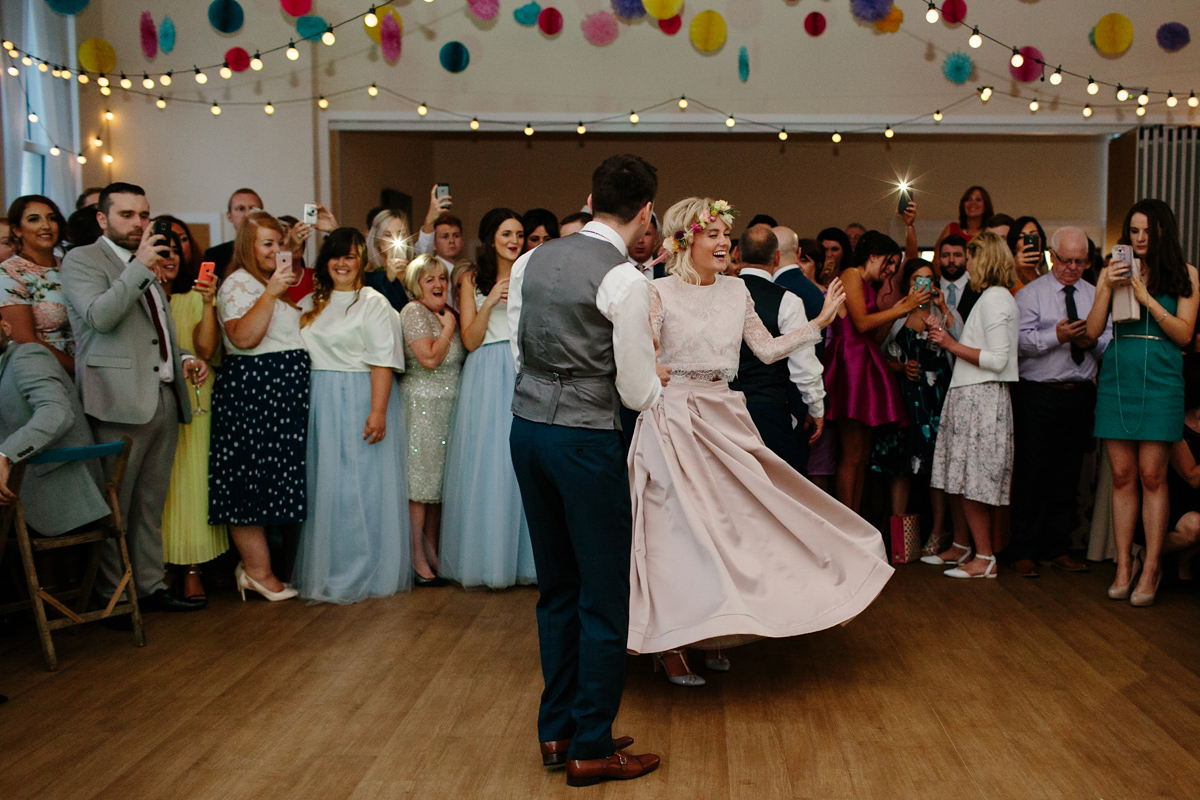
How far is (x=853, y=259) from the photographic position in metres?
5.28

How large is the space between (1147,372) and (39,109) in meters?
6.44

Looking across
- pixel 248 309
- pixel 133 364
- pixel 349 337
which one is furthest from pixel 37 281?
pixel 349 337

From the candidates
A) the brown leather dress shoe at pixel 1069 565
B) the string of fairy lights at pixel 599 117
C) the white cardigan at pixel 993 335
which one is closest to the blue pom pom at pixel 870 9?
the string of fairy lights at pixel 599 117

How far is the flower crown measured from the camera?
3508 mm

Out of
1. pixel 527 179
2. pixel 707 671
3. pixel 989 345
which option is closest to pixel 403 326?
pixel 707 671

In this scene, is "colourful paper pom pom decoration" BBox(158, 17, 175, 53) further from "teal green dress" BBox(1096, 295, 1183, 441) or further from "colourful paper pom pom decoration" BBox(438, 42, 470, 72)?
"teal green dress" BBox(1096, 295, 1183, 441)

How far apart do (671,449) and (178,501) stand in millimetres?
2283

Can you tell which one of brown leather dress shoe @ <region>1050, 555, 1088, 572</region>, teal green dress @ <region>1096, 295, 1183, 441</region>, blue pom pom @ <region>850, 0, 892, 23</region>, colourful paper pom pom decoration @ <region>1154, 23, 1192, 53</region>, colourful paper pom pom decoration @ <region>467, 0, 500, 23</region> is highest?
colourful paper pom pom decoration @ <region>467, 0, 500, 23</region>

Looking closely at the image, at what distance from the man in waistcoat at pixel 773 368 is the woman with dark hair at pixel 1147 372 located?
4.36ft

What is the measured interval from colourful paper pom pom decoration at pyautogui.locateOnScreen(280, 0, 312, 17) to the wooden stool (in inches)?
180

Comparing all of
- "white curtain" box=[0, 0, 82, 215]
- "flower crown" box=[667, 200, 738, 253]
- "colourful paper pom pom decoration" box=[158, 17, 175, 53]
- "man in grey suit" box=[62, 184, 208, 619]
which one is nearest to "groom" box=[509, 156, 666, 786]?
"flower crown" box=[667, 200, 738, 253]

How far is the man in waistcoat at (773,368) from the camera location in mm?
4043

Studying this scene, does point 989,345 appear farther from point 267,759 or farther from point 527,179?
point 527,179

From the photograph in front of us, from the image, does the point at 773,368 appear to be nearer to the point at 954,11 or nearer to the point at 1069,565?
the point at 1069,565
